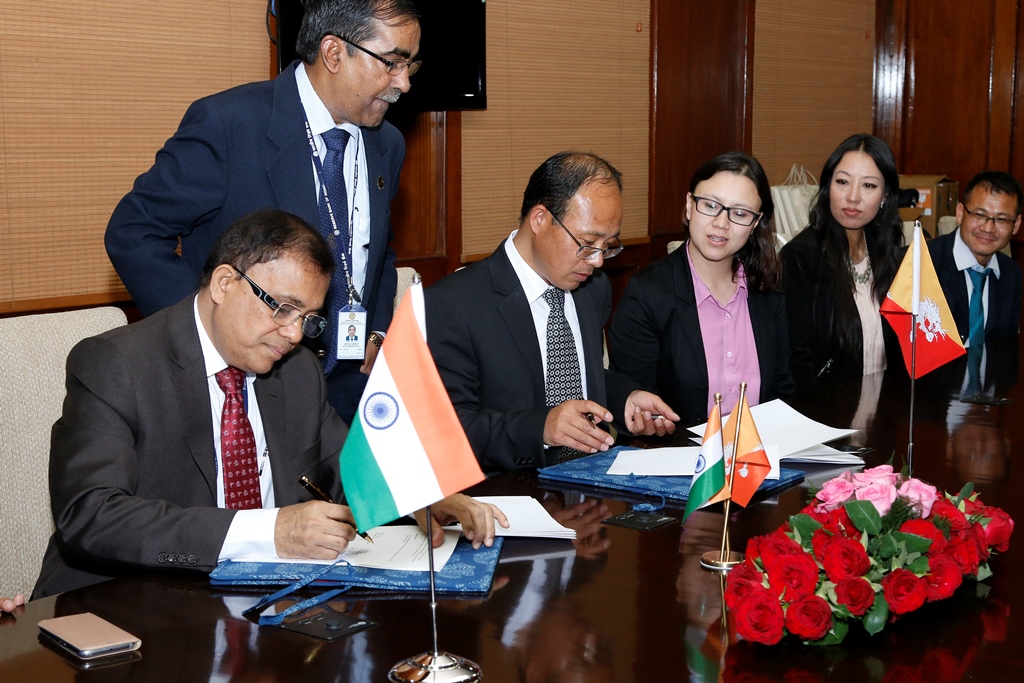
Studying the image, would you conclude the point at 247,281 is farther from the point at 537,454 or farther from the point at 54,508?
the point at 537,454

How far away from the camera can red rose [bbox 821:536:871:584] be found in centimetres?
143

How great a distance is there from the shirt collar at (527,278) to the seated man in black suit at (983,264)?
7.23 ft

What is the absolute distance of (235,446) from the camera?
2.09 m

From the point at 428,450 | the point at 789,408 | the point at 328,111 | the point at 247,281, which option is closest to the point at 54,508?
the point at 247,281

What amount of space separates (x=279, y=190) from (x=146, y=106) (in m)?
1.46

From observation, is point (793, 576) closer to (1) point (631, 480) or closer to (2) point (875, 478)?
(2) point (875, 478)

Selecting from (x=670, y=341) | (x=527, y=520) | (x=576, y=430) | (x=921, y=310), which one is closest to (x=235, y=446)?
(x=527, y=520)

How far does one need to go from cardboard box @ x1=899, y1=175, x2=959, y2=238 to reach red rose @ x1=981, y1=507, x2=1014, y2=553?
5334 millimetres

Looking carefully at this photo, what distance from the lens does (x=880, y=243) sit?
3.88 m

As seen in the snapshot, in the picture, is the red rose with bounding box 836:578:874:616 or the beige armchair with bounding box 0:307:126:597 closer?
the red rose with bounding box 836:578:874:616

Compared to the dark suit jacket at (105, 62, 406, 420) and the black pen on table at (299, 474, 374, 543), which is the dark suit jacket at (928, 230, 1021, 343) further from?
the black pen on table at (299, 474, 374, 543)

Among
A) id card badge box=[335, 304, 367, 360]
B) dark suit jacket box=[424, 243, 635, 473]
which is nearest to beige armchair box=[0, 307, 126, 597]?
id card badge box=[335, 304, 367, 360]

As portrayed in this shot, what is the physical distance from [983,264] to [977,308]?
0.19 metres

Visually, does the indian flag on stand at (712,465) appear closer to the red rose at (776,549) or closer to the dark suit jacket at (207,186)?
the red rose at (776,549)
